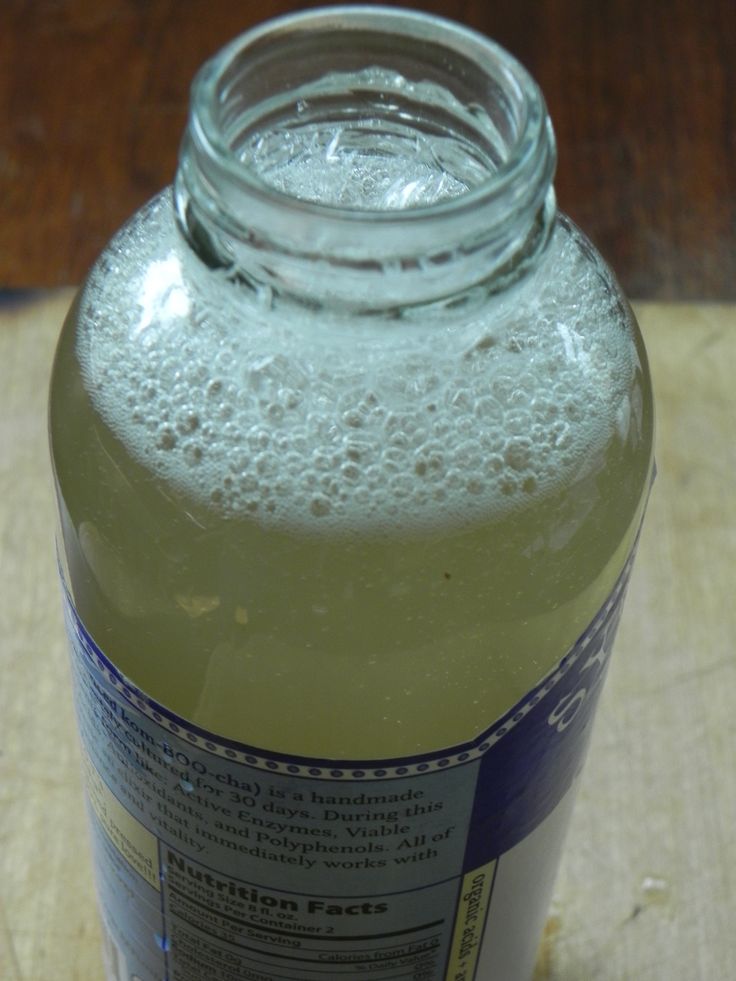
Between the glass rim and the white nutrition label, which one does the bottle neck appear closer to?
the glass rim

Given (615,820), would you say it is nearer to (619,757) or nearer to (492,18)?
(619,757)

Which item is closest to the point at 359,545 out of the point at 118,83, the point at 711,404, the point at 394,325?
the point at 394,325

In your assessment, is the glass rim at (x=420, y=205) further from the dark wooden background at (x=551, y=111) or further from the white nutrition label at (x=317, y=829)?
the dark wooden background at (x=551, y=111)

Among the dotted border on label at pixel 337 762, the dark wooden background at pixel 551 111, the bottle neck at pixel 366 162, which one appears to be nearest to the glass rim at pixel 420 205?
the bottle neck at pixel 366 162

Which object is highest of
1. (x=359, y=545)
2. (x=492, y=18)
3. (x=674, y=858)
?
(x=359, y=545)

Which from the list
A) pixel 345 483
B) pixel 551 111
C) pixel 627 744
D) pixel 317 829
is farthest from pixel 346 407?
pixel 551 111

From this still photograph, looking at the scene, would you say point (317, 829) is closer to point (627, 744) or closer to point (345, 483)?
point (345, 483)
